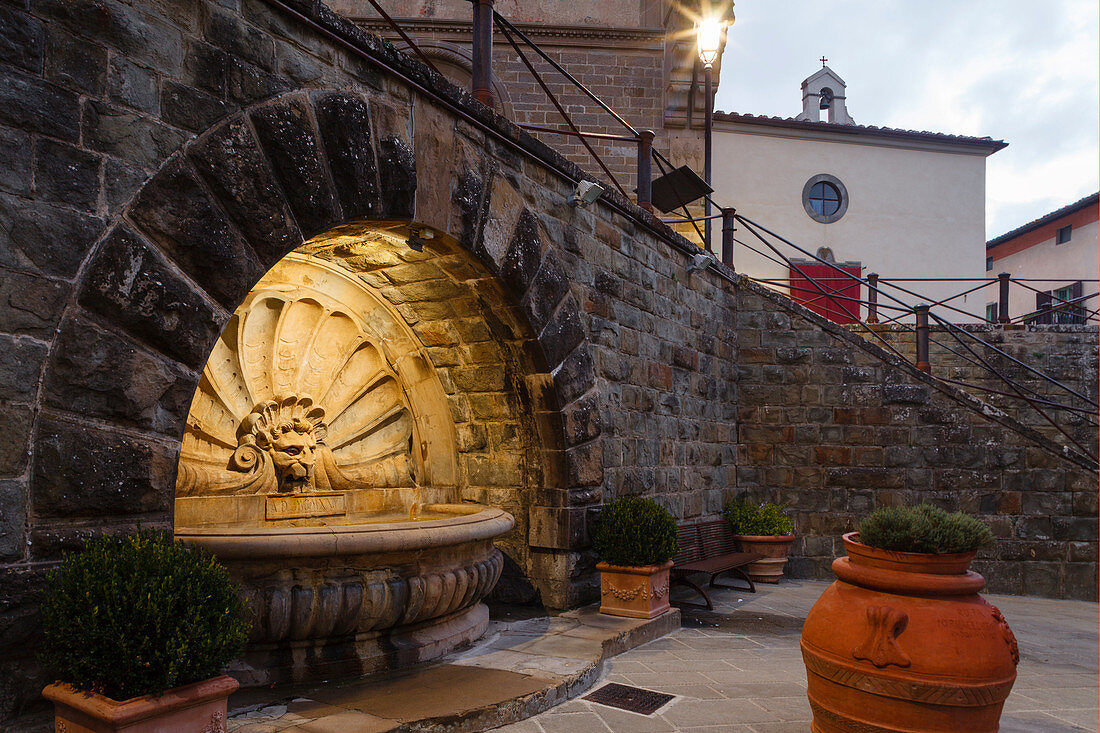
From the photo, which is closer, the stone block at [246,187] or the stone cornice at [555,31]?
the stone block at [246,187]

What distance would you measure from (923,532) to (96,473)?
2963 mm

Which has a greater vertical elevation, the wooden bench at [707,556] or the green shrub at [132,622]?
the green shrub at [132,622]

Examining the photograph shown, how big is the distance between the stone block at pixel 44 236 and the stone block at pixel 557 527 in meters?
3.56

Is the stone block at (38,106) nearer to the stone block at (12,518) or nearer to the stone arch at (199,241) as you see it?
the stone arch at (199,241)

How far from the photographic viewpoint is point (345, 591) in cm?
368

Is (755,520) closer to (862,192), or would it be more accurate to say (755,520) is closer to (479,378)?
(479,378)

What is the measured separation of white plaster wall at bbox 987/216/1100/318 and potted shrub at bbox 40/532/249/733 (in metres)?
21.4

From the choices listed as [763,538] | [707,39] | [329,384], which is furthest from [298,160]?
[707,39]

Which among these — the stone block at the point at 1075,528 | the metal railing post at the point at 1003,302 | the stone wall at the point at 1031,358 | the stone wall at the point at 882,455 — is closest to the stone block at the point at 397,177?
the stone wall at the point at 882,455

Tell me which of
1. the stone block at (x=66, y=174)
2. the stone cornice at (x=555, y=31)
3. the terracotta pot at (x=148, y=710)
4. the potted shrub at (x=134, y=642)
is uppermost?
the stone cornice at (x=555, y=31)

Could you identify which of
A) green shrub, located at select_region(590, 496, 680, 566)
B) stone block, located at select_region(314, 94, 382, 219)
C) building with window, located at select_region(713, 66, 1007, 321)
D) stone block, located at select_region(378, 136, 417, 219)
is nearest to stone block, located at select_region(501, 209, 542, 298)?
stone block, located at select_region(378, 136, 417, 219)

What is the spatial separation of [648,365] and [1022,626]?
12.1 ft

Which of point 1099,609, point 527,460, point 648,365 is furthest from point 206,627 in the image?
point 1099,609

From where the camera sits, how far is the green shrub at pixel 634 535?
5.45m
